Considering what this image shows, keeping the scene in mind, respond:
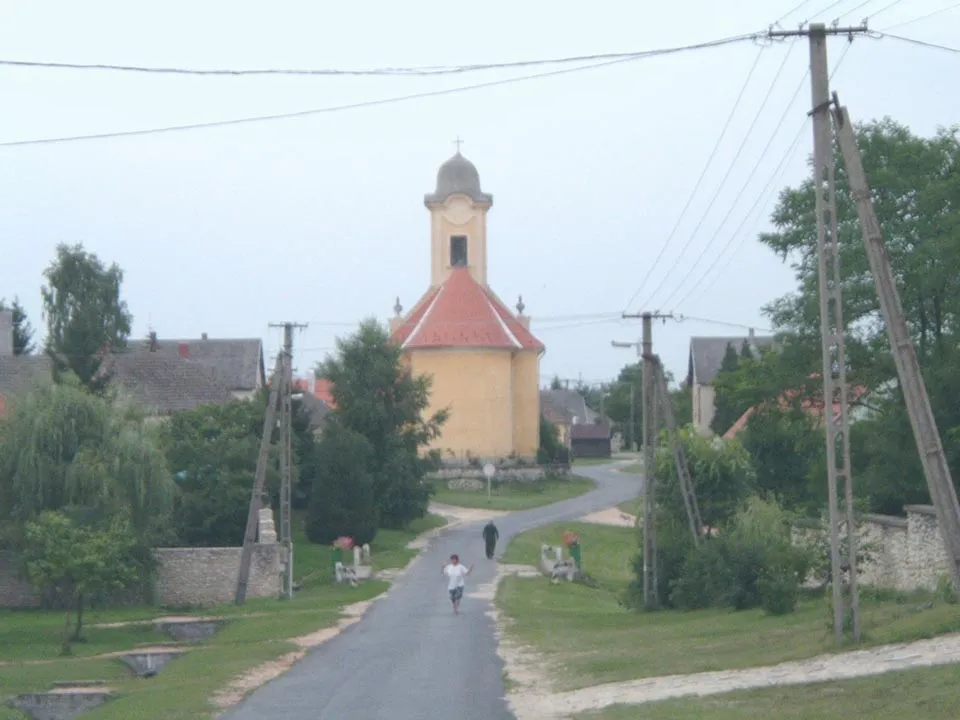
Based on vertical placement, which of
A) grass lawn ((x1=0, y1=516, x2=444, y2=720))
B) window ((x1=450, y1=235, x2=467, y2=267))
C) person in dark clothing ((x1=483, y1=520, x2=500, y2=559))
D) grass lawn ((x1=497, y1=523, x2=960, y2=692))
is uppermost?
window ((x1=450, y1=235, x2=467, y2=267))

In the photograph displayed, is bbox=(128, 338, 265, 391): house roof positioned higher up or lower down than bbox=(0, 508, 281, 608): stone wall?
higher up

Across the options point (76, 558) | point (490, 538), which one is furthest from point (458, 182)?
point (76, 558)

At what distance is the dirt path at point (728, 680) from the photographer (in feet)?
56.4

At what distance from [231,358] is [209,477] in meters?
31.1

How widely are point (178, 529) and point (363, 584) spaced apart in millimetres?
6310

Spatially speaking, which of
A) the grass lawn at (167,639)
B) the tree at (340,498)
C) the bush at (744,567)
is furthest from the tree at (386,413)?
the bush at (744,567)

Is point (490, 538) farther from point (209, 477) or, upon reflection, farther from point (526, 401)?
point (526, 401)

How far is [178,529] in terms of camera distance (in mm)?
45125

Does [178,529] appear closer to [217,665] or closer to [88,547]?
[88,547]

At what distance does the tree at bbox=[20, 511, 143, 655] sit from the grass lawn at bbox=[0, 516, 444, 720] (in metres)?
1.07

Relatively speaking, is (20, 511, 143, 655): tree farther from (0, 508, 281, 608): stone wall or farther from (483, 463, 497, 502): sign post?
(483, 463, 497, 502): sign post

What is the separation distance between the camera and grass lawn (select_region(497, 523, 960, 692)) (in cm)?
2027

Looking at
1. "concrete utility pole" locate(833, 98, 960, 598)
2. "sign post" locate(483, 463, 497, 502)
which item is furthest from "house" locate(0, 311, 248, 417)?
"concrete utility pole" locate(833, 98, 960, 598)

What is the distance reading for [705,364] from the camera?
3947 inches
